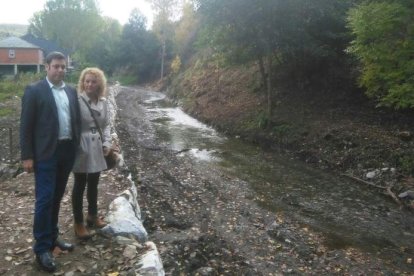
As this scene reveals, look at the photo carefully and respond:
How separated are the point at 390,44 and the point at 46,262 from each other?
13578mm

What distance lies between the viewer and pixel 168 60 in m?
69.9

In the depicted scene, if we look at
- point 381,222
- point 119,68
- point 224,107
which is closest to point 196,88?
point 224,107

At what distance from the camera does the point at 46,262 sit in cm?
582

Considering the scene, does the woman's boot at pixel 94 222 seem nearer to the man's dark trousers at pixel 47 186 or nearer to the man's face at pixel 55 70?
the man's dark trousers at pixel 47 186

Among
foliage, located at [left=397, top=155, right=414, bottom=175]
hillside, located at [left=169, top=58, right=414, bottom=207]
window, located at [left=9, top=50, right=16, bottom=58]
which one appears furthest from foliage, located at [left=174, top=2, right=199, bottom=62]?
foliage, located at [left=397, top=155, right=414, bottom=175]

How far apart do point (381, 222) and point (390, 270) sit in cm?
265

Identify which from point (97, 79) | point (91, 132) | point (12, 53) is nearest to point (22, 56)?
point (12, 53)

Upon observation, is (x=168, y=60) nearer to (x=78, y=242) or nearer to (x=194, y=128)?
(x=194, y=128)

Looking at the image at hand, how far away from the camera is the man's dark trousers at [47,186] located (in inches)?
224

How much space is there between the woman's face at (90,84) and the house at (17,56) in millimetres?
61627

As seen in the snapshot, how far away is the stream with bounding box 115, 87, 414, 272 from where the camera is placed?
9.88 metres

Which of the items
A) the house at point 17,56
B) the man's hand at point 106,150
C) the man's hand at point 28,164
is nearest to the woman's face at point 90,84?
the man's hand at point 106,150

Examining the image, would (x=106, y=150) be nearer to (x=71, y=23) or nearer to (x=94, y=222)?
(x=94, y=222)

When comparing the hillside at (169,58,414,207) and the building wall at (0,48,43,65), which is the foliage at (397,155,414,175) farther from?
the building wall at (0,48,43,65)
